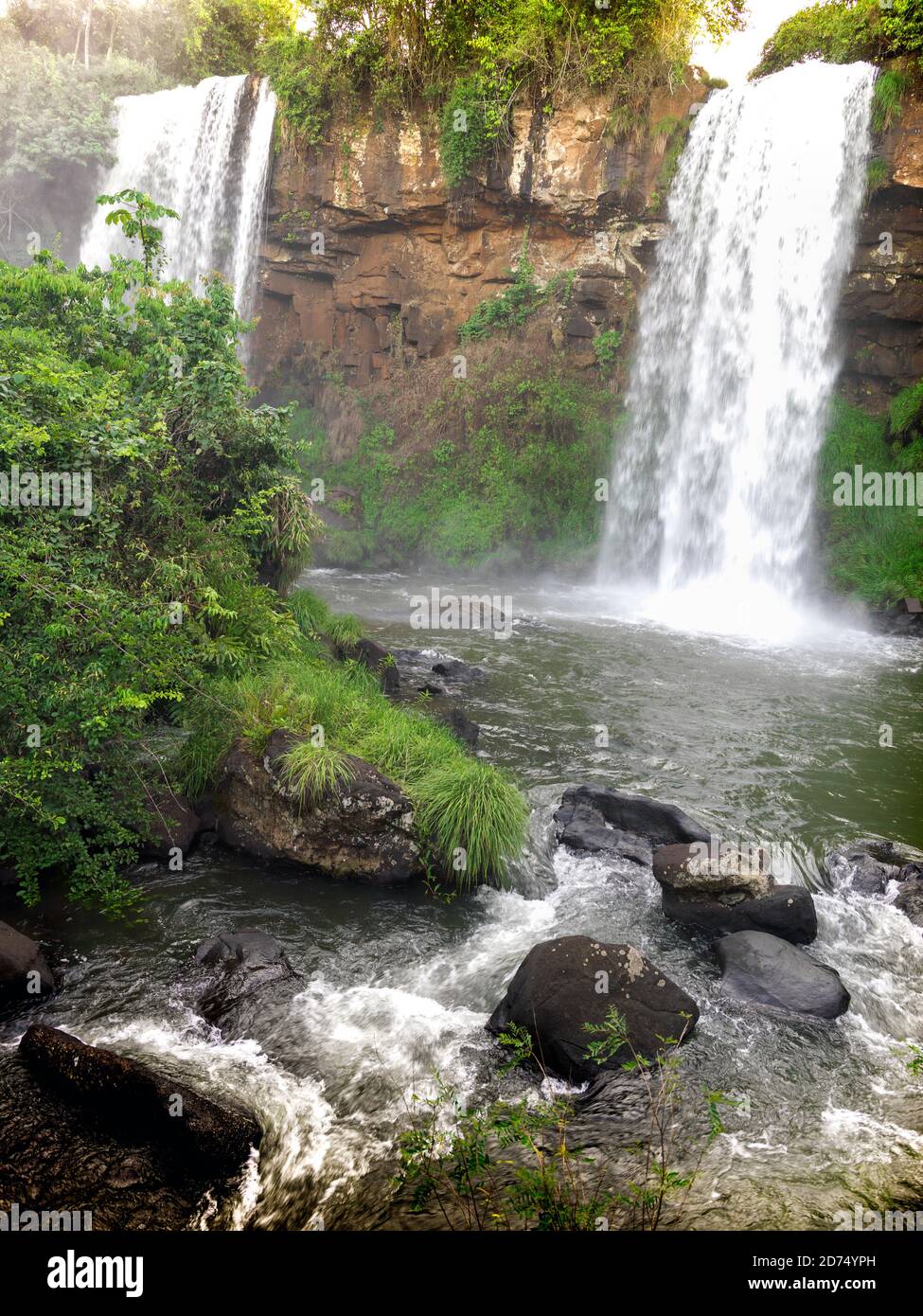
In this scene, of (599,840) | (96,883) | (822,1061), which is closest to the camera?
(822,1061)

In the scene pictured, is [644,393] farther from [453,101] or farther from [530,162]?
[453,101]

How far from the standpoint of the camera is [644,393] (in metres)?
20.9

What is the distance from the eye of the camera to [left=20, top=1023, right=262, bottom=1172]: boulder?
4570 millimetres

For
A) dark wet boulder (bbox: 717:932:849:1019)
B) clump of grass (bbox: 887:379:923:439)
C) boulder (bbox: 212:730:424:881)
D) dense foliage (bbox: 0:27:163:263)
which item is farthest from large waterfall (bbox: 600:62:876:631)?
dense foliage (bbox: 0:27:163:263)

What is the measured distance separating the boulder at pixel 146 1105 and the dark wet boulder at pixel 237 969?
0.96 m

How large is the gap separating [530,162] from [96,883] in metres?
20.3

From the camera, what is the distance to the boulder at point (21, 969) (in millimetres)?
5641

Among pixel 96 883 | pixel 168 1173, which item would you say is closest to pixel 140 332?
pixel 96 883

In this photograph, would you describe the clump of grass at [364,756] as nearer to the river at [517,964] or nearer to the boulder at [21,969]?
the river at [517,964]

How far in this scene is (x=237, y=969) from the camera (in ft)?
20.2

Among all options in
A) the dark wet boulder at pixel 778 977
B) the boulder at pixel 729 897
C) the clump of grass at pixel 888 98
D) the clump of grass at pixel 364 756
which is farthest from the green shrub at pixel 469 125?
the dark wet boulder at pixel 778 977

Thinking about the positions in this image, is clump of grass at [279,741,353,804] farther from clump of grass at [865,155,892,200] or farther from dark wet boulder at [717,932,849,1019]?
clump of grass at [865,155,892,200]

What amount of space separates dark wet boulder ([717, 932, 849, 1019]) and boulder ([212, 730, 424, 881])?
2.68 metres

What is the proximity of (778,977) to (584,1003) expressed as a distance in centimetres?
167
